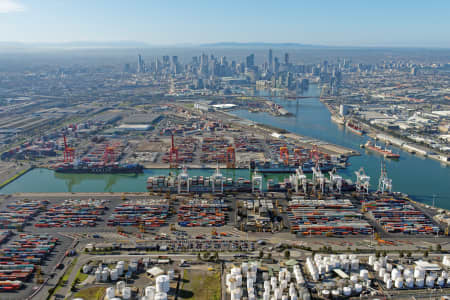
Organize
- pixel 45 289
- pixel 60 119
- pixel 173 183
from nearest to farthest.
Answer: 1. pixel 45 289
2. pixel 173 183
3. pixel 60 119

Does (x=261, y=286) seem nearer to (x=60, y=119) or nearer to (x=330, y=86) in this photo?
(x=60, y=119)

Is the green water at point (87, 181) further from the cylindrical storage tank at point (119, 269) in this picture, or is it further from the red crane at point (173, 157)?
the cylindrical storage tank at point (119, 269)

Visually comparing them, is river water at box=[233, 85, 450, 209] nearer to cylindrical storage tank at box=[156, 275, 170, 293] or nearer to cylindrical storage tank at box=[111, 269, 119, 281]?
cylindrical storage tank at box=[156, 275, 170, 293]

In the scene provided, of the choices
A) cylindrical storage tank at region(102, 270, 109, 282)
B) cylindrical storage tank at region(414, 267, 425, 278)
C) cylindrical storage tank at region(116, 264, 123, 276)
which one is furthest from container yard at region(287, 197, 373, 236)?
cylindrical storage tank at region(102, 270, 109, 282)

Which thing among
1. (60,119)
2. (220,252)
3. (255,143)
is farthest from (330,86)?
(220,252)

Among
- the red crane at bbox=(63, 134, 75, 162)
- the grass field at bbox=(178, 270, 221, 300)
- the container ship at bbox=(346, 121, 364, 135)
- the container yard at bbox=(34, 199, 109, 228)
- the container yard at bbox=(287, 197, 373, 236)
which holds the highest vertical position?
the container ship at bbox=(346, 121, 364, 135)

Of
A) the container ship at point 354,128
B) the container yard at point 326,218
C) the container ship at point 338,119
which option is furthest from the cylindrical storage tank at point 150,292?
the container ship at point 338,119

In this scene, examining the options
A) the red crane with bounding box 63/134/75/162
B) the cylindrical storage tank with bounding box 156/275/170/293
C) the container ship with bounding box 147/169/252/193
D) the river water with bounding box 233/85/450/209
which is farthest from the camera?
the red crane with bounding box 63/134/75/162
